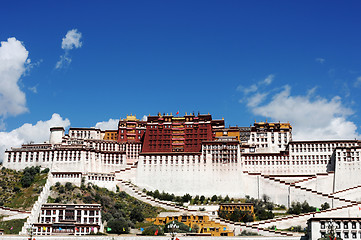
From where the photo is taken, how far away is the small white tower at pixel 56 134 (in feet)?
449

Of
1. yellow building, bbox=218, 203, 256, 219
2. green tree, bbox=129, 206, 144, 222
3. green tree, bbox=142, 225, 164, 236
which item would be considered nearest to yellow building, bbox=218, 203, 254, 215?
yellow building, bbox=218, 203, 256, 219

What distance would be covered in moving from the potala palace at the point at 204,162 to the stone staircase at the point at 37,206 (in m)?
3.85

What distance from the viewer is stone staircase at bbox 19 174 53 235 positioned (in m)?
91.2

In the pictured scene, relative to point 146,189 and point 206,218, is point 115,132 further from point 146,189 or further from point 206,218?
point 206,218

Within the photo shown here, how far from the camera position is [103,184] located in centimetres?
11819

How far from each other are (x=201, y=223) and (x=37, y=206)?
108 ft

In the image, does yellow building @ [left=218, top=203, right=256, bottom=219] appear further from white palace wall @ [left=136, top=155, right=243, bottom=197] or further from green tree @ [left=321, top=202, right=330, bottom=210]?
green tree @ [left=321, top=202, right=330, bottom=210]

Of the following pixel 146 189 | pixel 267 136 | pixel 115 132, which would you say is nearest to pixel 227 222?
pixel 146 189

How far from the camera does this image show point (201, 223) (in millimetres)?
95188

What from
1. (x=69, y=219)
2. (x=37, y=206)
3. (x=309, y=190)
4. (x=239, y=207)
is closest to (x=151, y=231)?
(x=69, y=219)

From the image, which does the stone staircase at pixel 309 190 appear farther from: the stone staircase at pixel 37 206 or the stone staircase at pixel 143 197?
the stone staircase at pixel 37 206

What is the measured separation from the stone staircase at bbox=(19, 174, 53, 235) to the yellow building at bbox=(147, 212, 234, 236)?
23.0 m

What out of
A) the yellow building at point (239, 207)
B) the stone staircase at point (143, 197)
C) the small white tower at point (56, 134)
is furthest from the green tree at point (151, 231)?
the small white tower at point (56, 134)

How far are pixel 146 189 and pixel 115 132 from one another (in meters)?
29.4
